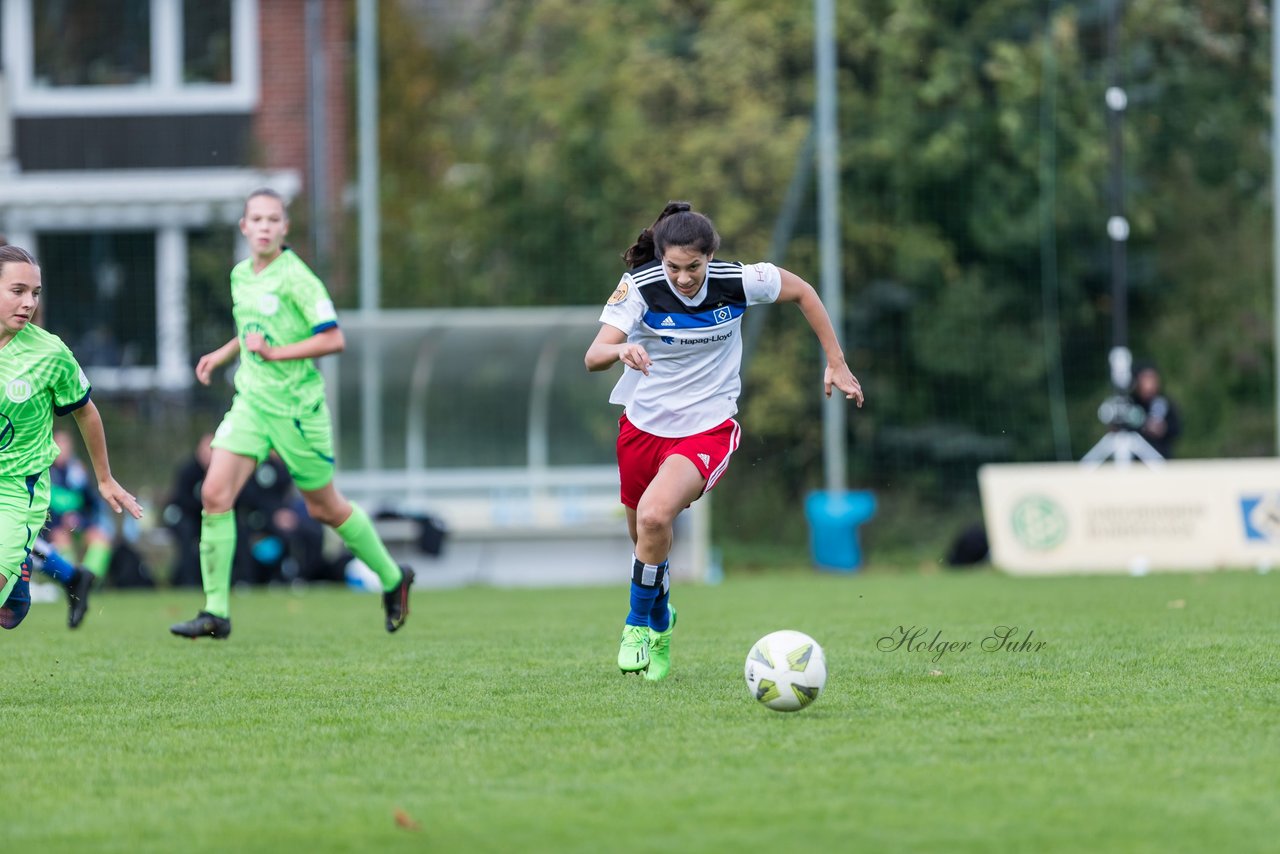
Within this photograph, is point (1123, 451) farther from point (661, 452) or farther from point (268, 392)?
point (661, 452)

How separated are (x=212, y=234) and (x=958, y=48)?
842 cm

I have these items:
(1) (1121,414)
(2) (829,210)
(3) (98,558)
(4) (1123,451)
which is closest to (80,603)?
(3) (98,558)

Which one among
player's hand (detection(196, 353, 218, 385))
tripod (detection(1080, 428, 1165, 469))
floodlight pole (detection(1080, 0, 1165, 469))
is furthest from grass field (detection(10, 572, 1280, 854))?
floodlight pole (detection(1080, 0, 1165, 469))

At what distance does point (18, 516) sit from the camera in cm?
665

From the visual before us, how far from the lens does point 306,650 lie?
28.9 ft

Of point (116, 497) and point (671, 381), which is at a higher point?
point (671, 381)

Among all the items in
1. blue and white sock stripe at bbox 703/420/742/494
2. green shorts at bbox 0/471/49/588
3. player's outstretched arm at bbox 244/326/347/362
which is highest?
player's outstretched arm at bbox 244/326/347/362

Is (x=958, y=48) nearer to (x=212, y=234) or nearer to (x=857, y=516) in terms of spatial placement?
(x=857, y=516)

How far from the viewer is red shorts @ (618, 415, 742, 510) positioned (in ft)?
23.6

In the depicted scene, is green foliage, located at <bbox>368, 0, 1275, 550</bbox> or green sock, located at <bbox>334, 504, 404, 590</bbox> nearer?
green sock, located at <bbox>334, 504, 404, 590</bbox>

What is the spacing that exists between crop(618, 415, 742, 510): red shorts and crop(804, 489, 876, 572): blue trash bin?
35.1ft

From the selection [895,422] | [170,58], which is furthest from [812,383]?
[170,58]

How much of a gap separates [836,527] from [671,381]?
429 inches

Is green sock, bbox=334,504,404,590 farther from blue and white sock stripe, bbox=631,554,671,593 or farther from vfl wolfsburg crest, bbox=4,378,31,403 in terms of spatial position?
vfl wolfsburg crest, bbox=4,378,31,403
